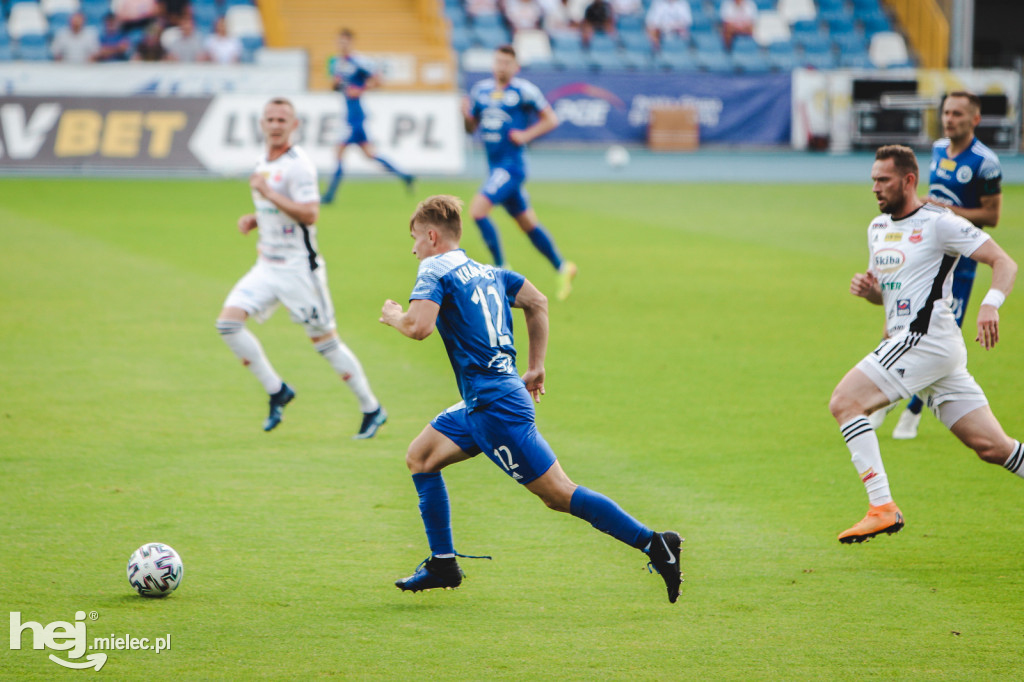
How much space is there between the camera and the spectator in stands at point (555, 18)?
34125 mm

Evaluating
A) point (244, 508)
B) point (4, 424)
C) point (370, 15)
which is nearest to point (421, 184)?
point (370, 15)

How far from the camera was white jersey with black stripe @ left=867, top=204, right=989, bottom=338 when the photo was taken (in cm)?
575

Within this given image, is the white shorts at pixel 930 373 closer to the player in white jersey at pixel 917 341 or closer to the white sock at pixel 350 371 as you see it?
the player in white jersey at pixel 917 341

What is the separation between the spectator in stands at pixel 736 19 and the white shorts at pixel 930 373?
101ft

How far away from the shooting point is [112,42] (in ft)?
A: 93.7

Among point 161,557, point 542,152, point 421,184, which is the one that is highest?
point 161,557

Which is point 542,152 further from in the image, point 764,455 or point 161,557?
point 161,557

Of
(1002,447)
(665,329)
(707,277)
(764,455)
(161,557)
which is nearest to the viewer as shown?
(161,557)

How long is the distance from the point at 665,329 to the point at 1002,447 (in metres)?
5.98

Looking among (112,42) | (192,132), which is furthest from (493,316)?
(112,42)

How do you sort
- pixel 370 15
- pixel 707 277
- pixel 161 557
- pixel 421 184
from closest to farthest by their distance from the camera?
pixel 161 557 → pixel 707 277 → pixel 421 184 → pixel 370 15

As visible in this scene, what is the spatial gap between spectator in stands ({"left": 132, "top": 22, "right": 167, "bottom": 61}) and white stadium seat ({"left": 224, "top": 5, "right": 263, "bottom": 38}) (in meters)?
3.24

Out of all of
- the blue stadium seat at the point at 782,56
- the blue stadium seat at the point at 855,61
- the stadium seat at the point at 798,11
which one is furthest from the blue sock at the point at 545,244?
the stadium seat at the point at 798,11

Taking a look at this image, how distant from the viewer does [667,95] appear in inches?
1249
